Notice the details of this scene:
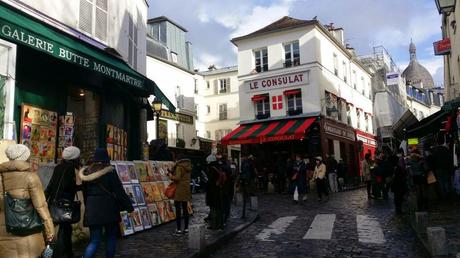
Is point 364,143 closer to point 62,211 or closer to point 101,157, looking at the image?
point 101,157

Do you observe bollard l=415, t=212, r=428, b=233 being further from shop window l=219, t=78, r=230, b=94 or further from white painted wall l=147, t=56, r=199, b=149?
shop window l=219, t=78, r=230, b=94

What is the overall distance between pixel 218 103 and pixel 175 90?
33.2 feet

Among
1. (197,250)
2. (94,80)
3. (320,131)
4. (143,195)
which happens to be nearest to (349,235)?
(197,250)

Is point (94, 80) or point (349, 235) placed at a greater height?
point (94, 80)

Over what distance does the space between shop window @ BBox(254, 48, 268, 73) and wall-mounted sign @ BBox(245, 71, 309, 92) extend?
0.93 metres

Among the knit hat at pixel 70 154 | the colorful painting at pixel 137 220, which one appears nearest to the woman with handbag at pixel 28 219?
the knit hat at pixel 70 154

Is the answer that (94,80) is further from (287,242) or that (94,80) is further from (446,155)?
(446,155)

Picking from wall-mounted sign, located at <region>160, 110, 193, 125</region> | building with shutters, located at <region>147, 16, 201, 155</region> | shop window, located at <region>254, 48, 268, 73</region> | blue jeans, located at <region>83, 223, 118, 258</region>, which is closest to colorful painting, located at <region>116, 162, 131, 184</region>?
blue jeans, located at <region>83, 223, 118, 258</region>

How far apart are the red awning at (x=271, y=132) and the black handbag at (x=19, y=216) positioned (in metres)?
20.8

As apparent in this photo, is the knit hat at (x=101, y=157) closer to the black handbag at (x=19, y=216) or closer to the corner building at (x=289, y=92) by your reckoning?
the black handbag at (x=19, y=216)

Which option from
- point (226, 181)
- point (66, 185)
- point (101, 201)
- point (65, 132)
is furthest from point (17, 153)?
point (65, 132)

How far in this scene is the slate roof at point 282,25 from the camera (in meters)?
28.2

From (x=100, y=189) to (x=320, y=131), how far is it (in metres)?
22.6

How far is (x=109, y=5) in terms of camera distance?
12.1 meters
